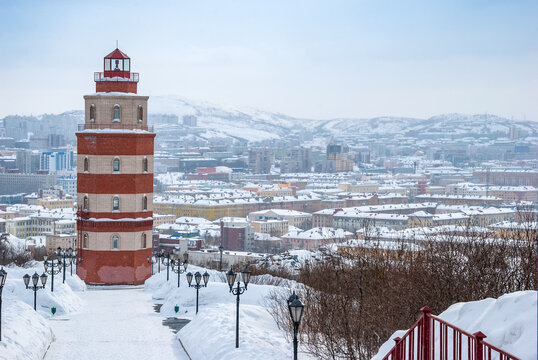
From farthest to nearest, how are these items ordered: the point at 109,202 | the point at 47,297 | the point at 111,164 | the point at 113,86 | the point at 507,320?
the point at 113,86, the point at 109,202, the point at 111,164, the point at 47,297, the point at 507,320

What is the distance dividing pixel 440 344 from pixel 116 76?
23472mm

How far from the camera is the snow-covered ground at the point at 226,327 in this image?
14.5 metres

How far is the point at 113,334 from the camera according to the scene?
17.6 metres

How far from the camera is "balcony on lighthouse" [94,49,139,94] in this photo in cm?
2994

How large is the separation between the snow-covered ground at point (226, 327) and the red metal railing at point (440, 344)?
556 centimetres

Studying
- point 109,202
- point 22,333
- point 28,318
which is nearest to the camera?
point 22,333

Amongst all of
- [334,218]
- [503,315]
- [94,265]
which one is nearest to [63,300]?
[94,265]

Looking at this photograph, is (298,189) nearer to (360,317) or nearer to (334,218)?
(334,218)

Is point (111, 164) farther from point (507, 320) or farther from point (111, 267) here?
point (507, 320)

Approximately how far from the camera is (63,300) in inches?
851

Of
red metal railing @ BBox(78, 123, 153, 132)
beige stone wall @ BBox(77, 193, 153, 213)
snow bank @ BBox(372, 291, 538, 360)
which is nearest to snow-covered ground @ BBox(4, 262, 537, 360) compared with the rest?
snow bank @ BBox(372, 291, 538, 360)

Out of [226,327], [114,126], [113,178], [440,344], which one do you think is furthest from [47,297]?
[440,344]

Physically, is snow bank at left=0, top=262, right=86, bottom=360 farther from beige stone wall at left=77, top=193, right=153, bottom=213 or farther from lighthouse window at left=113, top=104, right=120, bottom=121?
lighthouse window at left=113, top=104, right=120, bottom=121

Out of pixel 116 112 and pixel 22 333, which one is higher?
pixel 116 112
